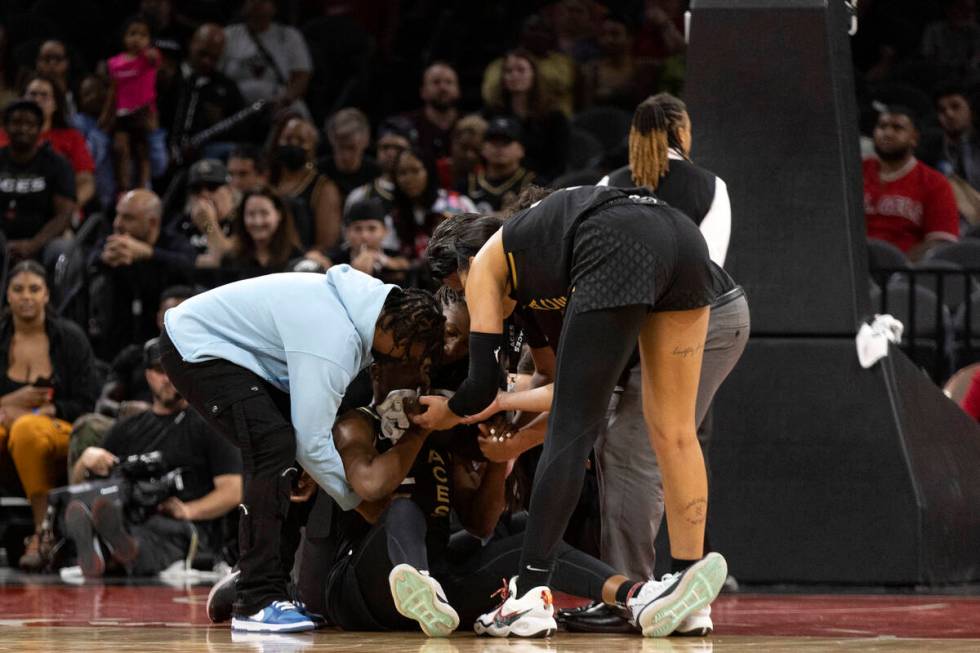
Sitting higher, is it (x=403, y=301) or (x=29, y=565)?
(x=403, y=301)

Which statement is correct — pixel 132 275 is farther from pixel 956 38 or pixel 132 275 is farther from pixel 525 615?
pixel 956 38

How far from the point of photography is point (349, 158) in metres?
9.89

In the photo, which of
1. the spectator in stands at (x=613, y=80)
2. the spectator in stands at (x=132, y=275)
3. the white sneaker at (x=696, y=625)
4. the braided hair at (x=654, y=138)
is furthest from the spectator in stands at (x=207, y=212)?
the white sneaker at (x=696, y=625)

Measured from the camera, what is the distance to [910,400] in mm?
6109

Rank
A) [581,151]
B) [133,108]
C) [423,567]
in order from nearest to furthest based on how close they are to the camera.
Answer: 1. [423,567]
2. [581,151]
3. [133,108]

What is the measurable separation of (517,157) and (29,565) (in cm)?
358

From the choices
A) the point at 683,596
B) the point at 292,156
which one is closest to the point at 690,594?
the point at 683,596

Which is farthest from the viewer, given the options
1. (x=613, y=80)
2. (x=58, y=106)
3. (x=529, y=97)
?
(x=613, y=80)

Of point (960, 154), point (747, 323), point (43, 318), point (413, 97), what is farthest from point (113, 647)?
point (413, 97)

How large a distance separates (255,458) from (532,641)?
0.93 metres

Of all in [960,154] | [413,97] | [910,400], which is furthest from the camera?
[413,97]

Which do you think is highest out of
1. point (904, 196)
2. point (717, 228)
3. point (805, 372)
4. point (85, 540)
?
point (717, 228)

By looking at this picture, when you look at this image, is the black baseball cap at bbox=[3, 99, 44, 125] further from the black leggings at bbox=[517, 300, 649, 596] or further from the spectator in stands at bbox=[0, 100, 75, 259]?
the black leggings at bbox=[517, 300, 649, 596]

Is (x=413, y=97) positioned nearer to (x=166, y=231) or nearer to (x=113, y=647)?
(x=166, y=231)
